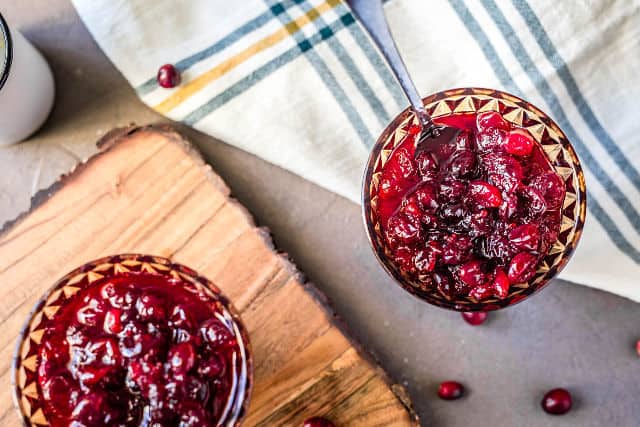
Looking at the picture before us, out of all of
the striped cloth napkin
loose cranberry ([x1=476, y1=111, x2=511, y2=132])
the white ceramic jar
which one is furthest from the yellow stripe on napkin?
loose cranberry ([x1=476, y1=111, x2=511, y2=132])

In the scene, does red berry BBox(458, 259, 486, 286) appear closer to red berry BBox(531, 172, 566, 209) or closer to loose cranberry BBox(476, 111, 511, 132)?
red berry BBox(531, 172, 566, 209)

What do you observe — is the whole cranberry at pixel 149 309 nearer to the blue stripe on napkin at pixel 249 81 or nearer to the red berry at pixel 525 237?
the blue stripe on napkin at pixel 249 81

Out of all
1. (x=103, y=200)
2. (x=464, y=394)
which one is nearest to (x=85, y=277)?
(x=103, y=200)

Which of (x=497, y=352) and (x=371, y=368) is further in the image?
(x=497, y=352)

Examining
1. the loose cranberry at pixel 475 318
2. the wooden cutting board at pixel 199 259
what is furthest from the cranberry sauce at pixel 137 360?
the loose cranberry at pixel 475 318

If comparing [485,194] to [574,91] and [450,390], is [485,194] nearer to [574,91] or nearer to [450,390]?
[574,91]

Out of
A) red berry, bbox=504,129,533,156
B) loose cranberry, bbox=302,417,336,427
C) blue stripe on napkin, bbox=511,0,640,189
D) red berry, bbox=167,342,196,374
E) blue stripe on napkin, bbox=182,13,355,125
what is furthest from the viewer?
blue stripe on napkin, bbox=182,13,355,125

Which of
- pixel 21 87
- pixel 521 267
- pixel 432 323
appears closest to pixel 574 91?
pixel 521 267

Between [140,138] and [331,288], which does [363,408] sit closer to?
[331,288]
